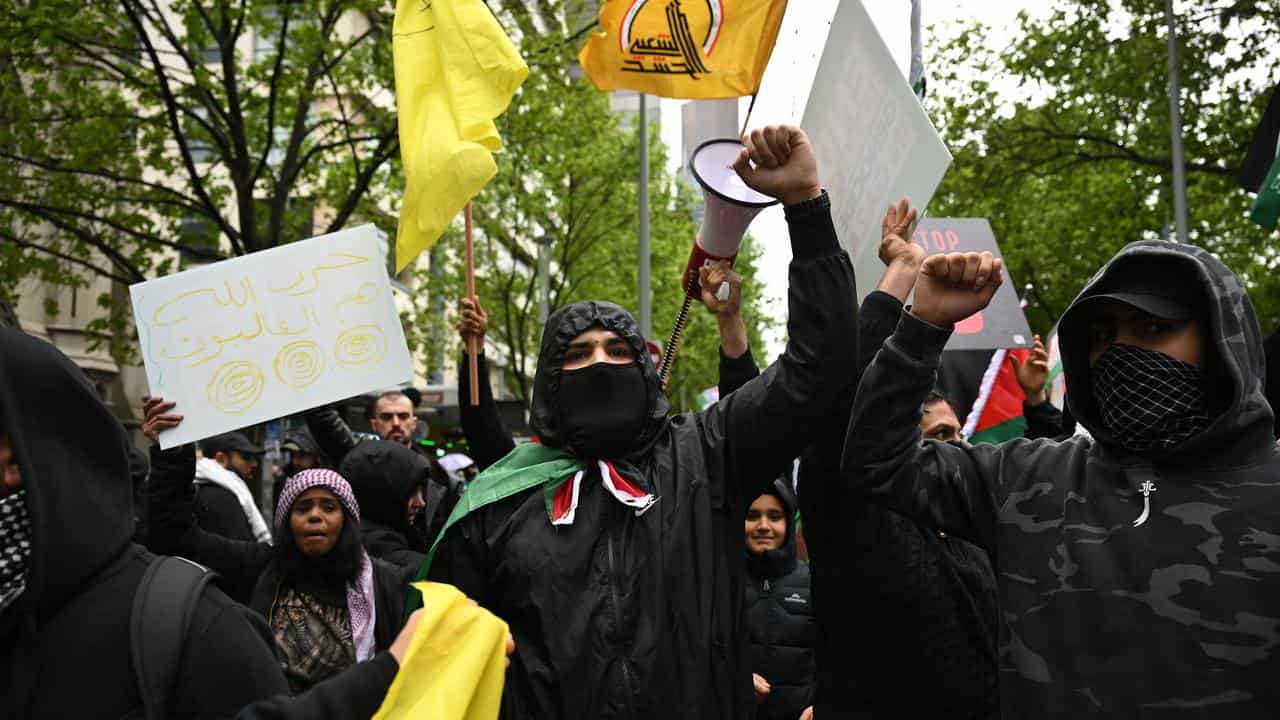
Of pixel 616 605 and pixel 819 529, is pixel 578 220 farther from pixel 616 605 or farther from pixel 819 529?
pixel 616 605

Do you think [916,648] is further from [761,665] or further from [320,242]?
[320,242]

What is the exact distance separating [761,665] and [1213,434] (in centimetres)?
226

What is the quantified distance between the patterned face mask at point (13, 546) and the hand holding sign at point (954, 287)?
1.79m

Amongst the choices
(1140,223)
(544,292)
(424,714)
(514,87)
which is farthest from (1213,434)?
(544,292)

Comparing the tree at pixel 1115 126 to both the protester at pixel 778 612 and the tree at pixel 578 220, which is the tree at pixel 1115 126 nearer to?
the tree at pixel 578 220

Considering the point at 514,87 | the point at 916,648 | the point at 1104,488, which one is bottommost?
the point at 916,648

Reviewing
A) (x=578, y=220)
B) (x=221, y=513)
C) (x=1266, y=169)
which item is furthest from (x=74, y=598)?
(x=578, y=220)

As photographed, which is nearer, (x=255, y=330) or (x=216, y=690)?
(x=216, y=690)

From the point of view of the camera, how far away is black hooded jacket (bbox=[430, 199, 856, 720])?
2.80m

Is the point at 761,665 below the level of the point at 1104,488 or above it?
A: below

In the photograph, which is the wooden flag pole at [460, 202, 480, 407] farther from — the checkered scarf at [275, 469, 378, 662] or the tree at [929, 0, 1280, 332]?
the tree at [929, 0, 1280, 332]

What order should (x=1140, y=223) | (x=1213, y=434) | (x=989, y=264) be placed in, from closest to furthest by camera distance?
(x=1213, y=434) → (x=989, y=264) → (x=1140, y=223)

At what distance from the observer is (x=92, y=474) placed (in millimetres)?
2061

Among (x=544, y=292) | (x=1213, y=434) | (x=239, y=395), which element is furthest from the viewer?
(x=544, y=292)
